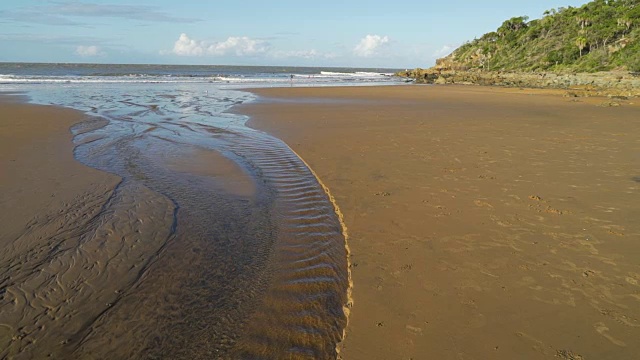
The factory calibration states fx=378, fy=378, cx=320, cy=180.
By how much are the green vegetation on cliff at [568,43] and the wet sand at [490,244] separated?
1473 inches

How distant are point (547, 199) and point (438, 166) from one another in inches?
94.5

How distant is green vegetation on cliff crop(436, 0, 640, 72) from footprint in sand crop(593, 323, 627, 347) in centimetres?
4234

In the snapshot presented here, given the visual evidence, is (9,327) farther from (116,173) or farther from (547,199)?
(547,199)

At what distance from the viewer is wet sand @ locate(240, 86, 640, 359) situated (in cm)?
315

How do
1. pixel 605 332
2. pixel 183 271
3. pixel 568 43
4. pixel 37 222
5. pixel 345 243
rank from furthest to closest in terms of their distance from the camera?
pixel 568 43 < pixel 37 222 < pixel 345 243 < pixel 183 271 < pixel 605 332

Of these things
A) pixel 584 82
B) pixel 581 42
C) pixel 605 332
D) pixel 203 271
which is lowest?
pixel 203 271

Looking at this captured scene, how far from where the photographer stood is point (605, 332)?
10.3 ft

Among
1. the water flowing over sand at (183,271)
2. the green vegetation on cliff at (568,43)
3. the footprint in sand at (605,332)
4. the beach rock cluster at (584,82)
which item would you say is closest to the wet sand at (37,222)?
the water flowing over sand at (183,271)

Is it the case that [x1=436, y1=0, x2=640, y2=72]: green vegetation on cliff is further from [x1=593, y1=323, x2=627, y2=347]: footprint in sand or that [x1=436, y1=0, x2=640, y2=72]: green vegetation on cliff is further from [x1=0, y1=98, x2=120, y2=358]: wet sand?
[x1=0, y1=98, x2=120, y2=358]: wet sand

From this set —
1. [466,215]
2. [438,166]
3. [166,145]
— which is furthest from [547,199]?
[166,145]

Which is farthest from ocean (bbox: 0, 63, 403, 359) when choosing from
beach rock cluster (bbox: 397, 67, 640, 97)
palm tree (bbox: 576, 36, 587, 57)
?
palm tree (bbox: 576, 36, 587, 57)

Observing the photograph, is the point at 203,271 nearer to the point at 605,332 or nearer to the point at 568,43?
the point at 605,332

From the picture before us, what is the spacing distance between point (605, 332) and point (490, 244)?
1630 millimetres

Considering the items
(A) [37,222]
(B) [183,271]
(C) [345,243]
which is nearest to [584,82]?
(C) [345,243]
